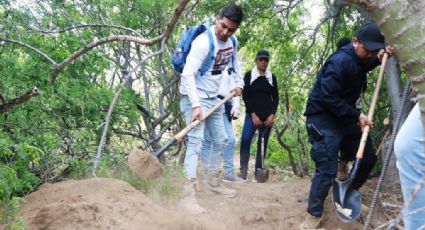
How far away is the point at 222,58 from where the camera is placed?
4.86m

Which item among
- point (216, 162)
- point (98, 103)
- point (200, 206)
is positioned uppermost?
point (98, 103)

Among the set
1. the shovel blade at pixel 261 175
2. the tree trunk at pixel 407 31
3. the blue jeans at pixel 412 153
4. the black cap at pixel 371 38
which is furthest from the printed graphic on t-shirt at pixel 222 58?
the tree trunk at pixel 407 31

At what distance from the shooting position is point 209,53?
15.3 feet

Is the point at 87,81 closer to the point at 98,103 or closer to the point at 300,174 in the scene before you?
the point at 98,103

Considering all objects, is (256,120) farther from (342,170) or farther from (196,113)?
(196,113)

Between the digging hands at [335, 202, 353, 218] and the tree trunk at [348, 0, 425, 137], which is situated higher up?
the tree trunk at [348, 0, 425, 137]

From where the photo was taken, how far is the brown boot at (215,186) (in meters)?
5.11

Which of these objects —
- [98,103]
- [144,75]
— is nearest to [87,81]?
[98,103]

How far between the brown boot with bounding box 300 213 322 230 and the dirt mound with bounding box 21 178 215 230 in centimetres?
83

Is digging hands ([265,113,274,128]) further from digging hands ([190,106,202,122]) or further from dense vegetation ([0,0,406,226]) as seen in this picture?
digging hands ([190,106,202,122])

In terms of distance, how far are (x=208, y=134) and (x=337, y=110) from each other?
1719 millimetres

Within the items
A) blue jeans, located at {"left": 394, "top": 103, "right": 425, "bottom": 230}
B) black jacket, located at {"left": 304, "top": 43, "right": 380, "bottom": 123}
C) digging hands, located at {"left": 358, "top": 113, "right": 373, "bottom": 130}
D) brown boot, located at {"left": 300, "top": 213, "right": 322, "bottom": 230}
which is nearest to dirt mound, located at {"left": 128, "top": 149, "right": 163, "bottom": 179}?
brown boot, located at {"left": 300, "top": 213, "right": 322, "bottom": 230}

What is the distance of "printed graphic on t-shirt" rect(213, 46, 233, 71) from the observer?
15.8ft

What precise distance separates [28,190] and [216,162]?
2092 millimetres
